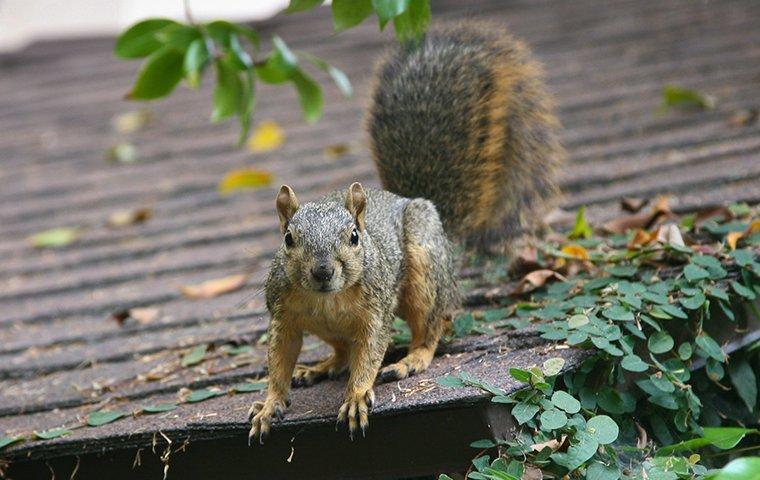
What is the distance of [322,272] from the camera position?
2.00 meters

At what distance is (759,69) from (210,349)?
2.74 metres

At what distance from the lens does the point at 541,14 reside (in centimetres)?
572

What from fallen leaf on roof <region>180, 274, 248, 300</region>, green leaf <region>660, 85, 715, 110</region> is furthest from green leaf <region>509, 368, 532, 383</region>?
green leaf <region>660, 85, 715, 110</region>

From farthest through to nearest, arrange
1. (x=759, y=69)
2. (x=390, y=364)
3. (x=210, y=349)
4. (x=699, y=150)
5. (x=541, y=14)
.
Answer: (x=541, y=14), (x=759, y=69), (x=699, y=150), (x=210, y=349), (x=390, y=364)

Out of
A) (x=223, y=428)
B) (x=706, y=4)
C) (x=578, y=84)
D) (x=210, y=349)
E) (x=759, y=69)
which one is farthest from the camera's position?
(x=706, y=4)

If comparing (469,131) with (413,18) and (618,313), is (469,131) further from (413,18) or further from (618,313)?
(618,313)

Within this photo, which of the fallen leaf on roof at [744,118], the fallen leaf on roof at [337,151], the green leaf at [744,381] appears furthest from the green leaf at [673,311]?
the fallen leaf on roof at [337,151]

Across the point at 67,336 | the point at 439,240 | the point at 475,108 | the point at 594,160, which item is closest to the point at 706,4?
the point at 594,160

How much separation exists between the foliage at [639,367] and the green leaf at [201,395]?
2.08ft

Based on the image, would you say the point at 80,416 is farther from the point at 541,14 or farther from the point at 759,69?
the point at 541,14

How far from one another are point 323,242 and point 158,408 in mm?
598

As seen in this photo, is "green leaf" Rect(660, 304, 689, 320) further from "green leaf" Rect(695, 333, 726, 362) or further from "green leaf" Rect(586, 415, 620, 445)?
"green leaf" Rect(586, 415, 620, 445)

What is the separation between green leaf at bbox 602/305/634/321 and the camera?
2.19 m

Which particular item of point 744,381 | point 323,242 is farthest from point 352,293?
point 744,381
